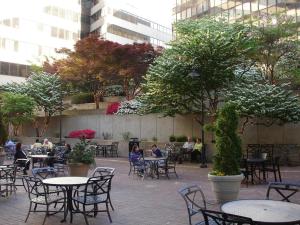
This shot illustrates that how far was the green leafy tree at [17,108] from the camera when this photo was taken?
34125 mm

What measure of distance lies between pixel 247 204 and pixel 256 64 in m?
20.6

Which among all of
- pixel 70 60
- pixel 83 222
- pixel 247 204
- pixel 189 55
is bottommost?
pixel 83 222

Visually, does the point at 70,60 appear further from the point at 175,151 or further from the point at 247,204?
the point at 247,204

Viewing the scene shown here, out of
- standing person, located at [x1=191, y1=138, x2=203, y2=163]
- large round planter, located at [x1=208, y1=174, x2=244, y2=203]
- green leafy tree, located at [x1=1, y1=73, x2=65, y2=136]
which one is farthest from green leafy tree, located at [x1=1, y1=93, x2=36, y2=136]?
large round planter, located at [x1=208, y1=174, x2=244, y2=203]

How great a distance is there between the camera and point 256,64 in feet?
84.6

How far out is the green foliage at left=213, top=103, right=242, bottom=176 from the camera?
32.7 ft

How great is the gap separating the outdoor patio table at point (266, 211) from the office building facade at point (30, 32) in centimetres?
5064

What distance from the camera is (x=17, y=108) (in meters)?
34.0

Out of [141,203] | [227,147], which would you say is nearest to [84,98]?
[141,203]

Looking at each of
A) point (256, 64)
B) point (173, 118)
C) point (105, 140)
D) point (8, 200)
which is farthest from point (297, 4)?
point (8, 200)

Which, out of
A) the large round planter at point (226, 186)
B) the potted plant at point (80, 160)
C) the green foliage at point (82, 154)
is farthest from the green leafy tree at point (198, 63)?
the large round planter at point (226, 186)

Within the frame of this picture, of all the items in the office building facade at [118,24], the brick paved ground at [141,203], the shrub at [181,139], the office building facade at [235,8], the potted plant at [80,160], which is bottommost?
→ the brick paved ground at [141,203]

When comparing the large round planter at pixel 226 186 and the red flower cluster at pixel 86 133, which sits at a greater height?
the red flower cluster at pixel 86 133

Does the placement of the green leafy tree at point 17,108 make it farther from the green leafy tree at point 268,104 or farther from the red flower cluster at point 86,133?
the green leafy tree at point 268,104
